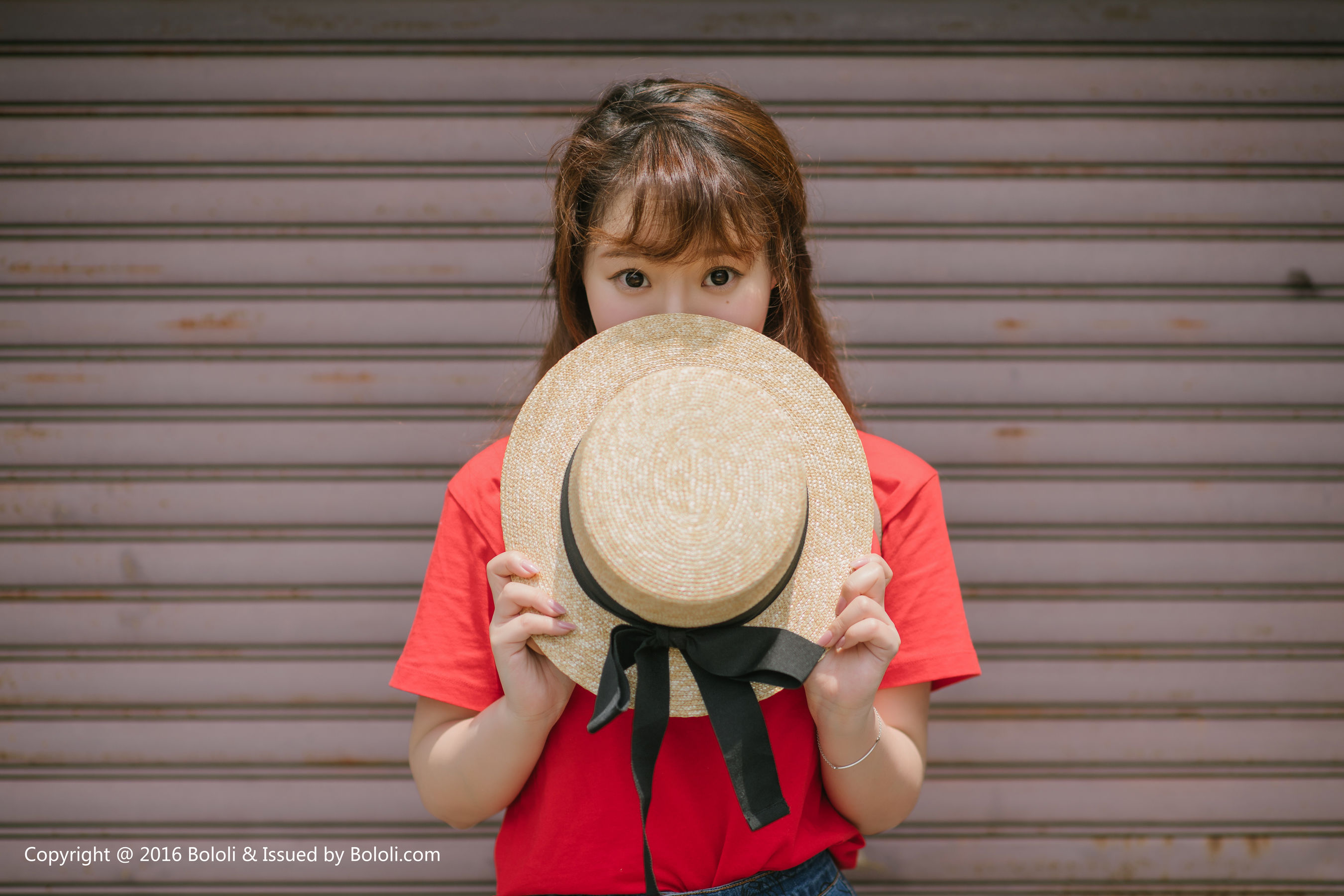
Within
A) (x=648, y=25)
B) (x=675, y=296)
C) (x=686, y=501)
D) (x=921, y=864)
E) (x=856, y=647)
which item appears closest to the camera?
(x=686, y=501)

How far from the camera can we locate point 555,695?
1.38 m

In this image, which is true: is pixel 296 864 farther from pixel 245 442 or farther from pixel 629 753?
pixel 629 753

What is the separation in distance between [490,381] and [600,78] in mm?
1131

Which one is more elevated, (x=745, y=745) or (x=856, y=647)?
(x=856, y=647)

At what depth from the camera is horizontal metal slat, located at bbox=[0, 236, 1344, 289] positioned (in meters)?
2.69

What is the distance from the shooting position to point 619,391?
135 centimetres

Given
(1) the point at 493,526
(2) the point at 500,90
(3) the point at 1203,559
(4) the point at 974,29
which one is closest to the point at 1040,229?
(4) the point at 974,29

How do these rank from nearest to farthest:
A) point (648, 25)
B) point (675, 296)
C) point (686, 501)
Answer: point (686, 501) → point (675, 296) → point (648, 25)

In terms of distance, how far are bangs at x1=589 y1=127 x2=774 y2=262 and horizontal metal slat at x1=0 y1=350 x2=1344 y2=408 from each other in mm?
1322

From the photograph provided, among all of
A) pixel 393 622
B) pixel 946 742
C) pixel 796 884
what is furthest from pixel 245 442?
pixel 946 742

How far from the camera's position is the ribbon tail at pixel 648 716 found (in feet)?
4.09

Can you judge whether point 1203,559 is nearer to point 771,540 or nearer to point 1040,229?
point 1040,229

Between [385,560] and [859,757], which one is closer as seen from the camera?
[859,757]

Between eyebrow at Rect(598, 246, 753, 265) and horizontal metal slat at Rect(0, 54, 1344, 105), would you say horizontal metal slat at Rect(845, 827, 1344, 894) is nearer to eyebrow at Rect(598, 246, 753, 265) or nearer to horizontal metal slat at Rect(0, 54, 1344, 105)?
eyebrow at Rect(598, 246, 753, 265)
